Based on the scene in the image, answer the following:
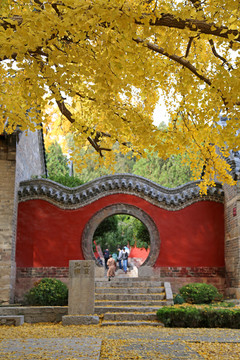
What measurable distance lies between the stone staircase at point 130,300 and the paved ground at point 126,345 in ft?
4.63

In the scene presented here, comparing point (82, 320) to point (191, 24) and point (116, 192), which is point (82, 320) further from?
→ point (191, 24)

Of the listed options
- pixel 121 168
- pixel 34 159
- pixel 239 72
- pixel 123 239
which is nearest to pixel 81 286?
pixel 239 72

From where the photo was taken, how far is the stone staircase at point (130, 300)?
10.6 meters

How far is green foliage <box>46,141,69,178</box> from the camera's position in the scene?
3375 centimetres

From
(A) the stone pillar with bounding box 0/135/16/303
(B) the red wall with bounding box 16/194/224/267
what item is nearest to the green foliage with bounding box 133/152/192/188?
(B) the red wall with bounding box 16/194/224/267

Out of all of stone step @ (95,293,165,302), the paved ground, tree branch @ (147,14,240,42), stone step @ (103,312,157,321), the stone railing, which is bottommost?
the paved ground

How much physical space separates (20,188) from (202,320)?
8341 millimetres

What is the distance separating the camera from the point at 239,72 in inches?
239

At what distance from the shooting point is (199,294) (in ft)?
42.3

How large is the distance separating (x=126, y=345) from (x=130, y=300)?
5.40 m

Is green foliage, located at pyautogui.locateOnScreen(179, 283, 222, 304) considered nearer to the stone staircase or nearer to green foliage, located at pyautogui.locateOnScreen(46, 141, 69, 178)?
the stone staircase

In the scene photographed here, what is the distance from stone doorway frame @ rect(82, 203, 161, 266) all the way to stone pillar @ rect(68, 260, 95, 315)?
4.48 meters

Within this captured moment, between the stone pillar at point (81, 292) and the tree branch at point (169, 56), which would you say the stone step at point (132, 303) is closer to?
the stone pillar at point (81, 292)

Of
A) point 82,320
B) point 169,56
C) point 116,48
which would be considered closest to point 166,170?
point 82,320
